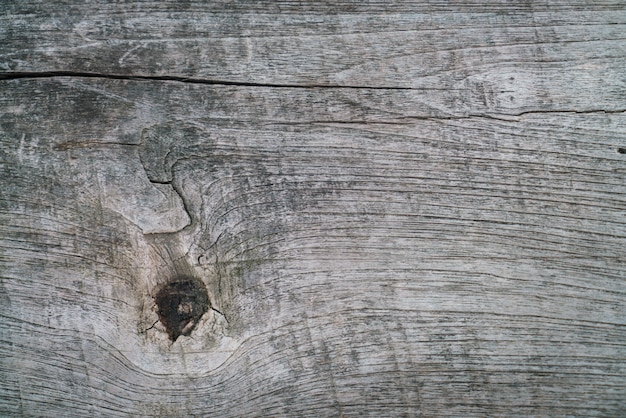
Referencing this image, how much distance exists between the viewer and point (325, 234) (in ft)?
5.01

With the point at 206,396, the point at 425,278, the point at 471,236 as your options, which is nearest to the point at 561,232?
the point at 471,236

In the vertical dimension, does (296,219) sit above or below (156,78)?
below

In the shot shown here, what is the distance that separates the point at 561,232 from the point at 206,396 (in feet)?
3.26

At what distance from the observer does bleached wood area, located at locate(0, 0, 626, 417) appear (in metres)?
1.49

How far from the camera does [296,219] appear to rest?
1.52 metres

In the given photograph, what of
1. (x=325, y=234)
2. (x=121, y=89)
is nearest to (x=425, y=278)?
(x=325, y=234)

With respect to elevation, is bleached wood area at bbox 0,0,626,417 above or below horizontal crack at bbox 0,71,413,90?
below

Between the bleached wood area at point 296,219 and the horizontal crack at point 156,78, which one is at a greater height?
the horizontal crack at point 156,78

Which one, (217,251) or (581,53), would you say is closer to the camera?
(217,251)

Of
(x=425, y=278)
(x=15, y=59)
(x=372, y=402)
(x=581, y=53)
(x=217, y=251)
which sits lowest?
(x=372, y=402)

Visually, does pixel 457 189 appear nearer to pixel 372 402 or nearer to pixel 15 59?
pixel 372 402

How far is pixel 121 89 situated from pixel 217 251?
481 millimetres

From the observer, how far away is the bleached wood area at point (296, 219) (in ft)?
4.89

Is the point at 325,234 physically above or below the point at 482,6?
below
